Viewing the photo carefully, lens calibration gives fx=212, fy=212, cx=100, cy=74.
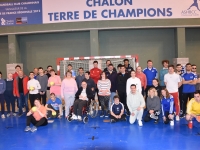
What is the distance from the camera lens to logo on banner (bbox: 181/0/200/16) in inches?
382

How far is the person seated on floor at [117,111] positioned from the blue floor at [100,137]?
207 mm

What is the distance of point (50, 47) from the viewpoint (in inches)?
429

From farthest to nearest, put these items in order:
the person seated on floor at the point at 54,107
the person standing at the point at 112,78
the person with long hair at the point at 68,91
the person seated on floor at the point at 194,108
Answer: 1. the person standing at the point at 112,78
2. the person seated on floor at the point at 54,107
3. the person with long hair at the point at 68,91
4. the person seated on floor at the point at 194,108

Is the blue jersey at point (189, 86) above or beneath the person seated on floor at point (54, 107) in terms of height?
above

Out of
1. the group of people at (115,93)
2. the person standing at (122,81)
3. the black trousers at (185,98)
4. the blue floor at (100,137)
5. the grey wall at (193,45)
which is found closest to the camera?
the blue floor at (100,137)

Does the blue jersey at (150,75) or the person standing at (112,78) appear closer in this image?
the person standing at (112,78)

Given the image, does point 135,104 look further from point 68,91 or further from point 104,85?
point 68,91

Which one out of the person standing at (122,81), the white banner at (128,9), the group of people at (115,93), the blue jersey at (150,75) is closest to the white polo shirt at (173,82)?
the group of people at (115,93)

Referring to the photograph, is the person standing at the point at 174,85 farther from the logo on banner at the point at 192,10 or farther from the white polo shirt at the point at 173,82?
the logo on banner at the point at 192,10

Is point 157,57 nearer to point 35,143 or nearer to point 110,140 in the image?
point 110,140

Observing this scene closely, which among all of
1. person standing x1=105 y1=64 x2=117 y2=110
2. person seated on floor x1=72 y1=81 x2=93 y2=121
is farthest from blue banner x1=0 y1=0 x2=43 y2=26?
person seated on floor x1=72 y1=81 x2=93 y2=121

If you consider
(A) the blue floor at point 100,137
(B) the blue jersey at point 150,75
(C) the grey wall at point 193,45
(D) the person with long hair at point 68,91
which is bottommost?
(A) the blue floor at point 100,137

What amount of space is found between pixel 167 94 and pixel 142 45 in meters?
4.94

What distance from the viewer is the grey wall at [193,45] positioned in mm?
10789
